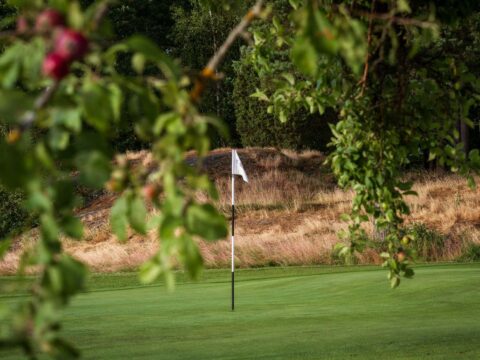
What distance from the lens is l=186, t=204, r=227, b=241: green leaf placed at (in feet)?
5.49

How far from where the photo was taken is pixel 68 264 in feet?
5.24

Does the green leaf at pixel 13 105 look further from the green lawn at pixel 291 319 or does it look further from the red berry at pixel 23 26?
the green lawn at pixel 291 319

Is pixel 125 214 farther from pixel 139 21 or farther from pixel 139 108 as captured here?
pixel 139 21

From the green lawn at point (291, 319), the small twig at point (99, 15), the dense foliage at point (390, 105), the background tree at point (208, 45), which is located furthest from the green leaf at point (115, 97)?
the background tree at point (208, 45)

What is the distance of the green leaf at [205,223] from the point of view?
1675 mm

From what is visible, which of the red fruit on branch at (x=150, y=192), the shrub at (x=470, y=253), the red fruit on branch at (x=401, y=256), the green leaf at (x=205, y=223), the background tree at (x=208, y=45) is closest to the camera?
the green leaf at (x=205, y=223)

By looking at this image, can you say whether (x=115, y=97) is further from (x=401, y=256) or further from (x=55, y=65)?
(x=401, y=256)

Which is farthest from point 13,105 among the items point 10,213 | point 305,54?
point 10,213

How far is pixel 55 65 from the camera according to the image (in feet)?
5.24

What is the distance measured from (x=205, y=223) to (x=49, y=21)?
43 cm

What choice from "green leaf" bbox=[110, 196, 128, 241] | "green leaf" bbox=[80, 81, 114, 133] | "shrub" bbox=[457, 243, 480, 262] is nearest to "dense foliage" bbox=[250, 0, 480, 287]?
"green leaf" bbox=[110, 196, 128, 241]

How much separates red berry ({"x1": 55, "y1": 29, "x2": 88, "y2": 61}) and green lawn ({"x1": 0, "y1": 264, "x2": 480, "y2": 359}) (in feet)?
22.1

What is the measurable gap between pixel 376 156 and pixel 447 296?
830 centimetres

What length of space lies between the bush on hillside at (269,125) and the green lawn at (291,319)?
637 inches
